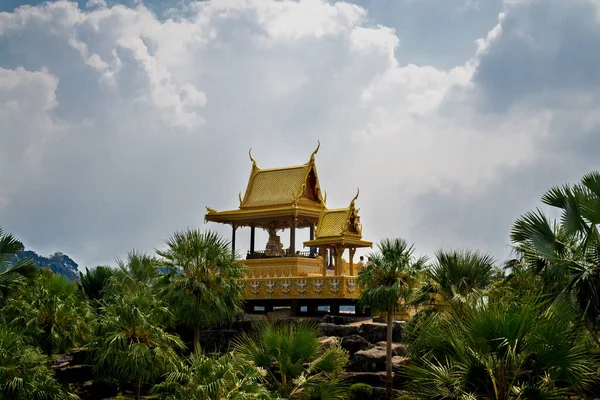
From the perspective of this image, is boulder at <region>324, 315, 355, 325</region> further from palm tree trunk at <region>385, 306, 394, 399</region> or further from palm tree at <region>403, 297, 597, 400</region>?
palm tree at <region>403, 297, 597, 400</region>

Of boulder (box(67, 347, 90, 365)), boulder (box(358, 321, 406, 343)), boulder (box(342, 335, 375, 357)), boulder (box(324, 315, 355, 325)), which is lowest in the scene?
boulder (box(67, 347, 90, 365))

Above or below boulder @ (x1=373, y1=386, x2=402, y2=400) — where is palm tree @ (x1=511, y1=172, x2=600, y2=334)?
above

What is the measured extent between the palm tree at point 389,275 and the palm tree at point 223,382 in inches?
286

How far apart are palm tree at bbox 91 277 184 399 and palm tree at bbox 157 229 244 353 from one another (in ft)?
9.15

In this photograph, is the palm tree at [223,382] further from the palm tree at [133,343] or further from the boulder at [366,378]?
the palm tree at [133,343]

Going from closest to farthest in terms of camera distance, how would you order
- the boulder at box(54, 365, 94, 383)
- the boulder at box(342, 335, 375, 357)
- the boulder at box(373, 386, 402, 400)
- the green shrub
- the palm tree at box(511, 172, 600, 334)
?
the palm tree at box(511, 172, 600, 334) < the boulder at box(373, 386, 402, 400) < the green shrub < the boulder at box(342, 335, 375, 357) < the boulder at box(54, 365, 94, 383)

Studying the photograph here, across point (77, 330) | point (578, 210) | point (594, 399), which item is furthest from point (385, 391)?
point (77, 330)

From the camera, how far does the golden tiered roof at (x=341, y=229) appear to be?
38031 millimetres

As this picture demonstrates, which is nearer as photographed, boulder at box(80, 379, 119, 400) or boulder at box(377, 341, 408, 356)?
boulder at box(377, 341, 408, 356)

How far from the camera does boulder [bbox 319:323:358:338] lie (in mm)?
32938

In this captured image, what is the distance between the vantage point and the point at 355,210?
38594 mm

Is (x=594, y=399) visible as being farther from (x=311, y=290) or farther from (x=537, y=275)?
(x=311, y=290)

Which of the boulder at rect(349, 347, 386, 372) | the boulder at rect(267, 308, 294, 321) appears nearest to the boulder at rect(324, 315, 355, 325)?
the boulder at rect(267, 308, 294, 321)

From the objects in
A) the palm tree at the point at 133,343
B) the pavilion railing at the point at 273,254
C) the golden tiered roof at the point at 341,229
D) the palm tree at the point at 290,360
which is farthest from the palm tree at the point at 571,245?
the pavilion railing at the point at 273,254
